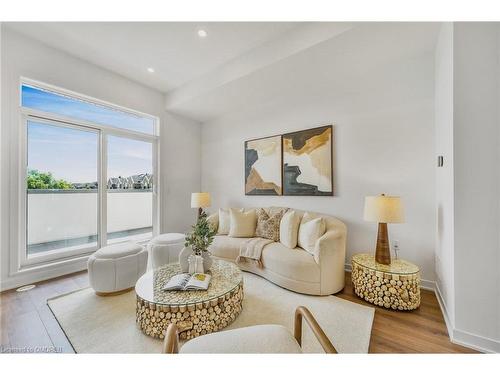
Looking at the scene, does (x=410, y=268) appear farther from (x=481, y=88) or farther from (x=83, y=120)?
(x=83, y=120)

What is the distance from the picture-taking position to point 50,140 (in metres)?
2.72

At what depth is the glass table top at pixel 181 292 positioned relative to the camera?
153 centimetres

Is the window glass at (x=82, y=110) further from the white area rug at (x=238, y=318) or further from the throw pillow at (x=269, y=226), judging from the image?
the throw pillow at (x=269, y=226)

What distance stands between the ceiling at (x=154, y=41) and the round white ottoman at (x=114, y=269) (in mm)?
2541

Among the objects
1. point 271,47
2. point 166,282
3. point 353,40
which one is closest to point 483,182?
point 353,40

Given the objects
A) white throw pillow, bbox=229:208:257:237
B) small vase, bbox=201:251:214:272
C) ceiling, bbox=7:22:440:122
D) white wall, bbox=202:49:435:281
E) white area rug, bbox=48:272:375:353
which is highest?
ceiling, bbox=7:22:440:122

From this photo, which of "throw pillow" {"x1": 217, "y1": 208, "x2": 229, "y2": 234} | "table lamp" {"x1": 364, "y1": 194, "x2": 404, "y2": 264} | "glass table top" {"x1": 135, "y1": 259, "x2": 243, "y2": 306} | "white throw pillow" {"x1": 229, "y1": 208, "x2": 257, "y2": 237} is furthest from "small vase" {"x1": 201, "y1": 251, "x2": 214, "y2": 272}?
"table lamp" {"x1": 364, "y1": 194, "x2": 404, "y2": 264}

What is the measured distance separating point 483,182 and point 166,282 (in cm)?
259

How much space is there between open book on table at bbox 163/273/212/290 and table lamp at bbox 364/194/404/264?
175 centimetres

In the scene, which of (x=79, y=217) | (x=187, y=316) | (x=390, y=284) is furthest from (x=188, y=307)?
(x=79, y=217)

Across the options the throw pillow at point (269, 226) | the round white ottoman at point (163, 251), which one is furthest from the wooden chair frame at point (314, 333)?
the round white ottoman at point (163, 251)

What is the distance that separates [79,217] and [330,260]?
3.57 metres

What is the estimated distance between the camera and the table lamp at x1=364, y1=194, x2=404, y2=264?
1.99m

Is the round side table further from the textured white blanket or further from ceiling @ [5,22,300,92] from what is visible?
ceiling @ [5,22,300,92]
